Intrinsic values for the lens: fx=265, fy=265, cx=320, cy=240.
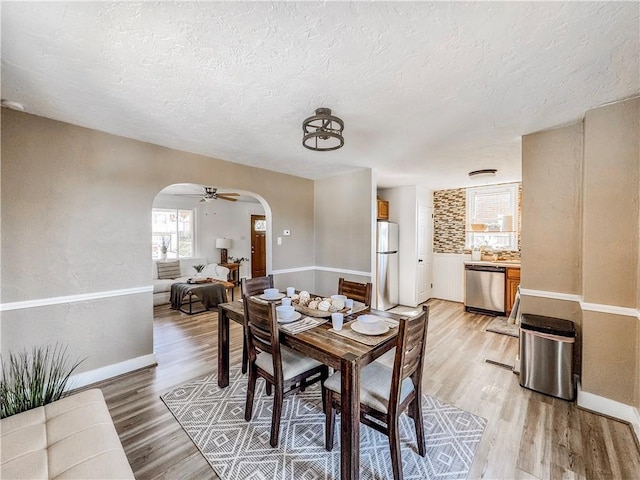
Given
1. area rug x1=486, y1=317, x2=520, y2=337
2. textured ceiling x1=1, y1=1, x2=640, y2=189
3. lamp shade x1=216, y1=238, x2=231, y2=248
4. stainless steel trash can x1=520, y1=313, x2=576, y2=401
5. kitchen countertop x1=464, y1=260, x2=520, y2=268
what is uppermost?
textured ceiling x1=1, y1=1, x2=640, y2=189

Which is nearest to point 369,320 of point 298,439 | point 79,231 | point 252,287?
point 298,439

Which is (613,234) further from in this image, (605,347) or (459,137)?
(459,137)

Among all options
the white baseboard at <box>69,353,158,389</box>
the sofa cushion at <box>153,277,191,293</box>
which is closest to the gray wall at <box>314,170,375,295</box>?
the white baseboard at <box>69,353,158,389</box>

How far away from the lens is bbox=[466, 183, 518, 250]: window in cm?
488

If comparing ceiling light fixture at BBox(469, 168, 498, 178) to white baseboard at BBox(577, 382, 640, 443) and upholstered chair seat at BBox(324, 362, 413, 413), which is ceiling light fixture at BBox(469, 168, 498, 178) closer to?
white baseboard at BBox(577, 382, 640, 443)

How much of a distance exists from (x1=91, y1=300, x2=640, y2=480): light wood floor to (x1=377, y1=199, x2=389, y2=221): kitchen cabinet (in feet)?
8.27

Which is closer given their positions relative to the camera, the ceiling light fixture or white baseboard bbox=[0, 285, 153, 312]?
white baseboard bbox=[0, 285, 153, 312]

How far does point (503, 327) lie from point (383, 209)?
2782 millimetres

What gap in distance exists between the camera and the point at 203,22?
4.22 feet

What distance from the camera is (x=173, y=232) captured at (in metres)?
6.77

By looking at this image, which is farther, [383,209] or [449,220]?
[449,220]

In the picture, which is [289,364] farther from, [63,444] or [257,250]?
[257,250]

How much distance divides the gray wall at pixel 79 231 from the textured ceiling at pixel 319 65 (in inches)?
11.9

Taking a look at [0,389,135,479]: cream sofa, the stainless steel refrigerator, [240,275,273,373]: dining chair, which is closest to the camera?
[0,389,135,479]: cream sofa
